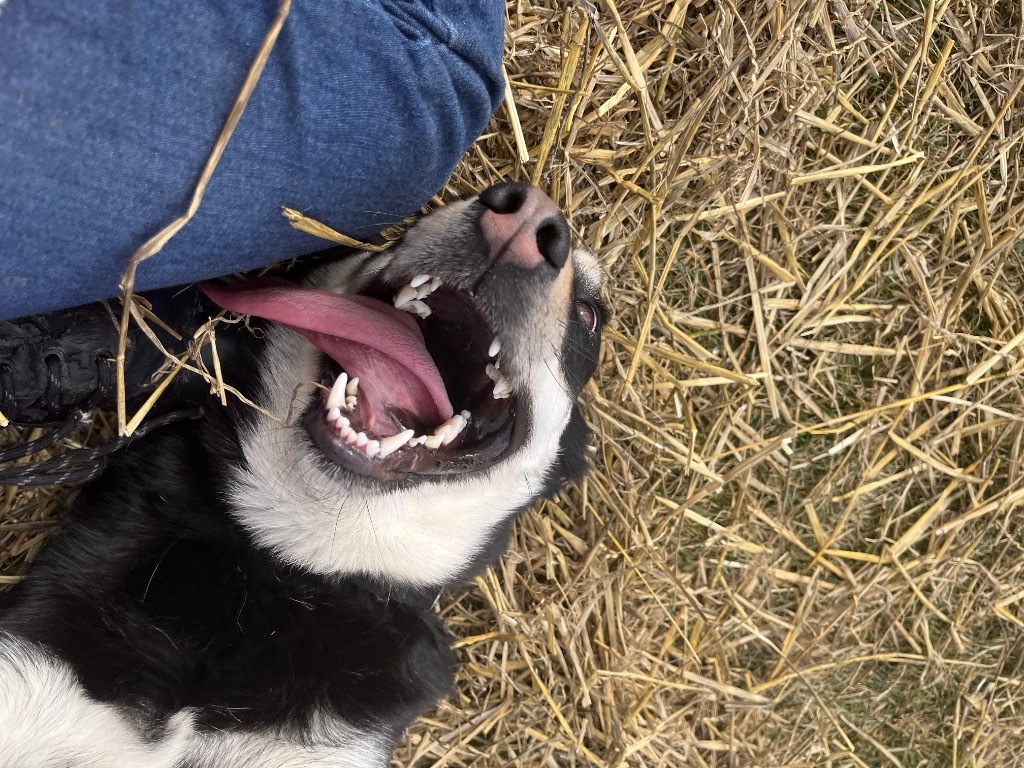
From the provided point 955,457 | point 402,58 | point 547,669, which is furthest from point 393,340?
point 955,457

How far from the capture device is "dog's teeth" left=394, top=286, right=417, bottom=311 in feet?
7.57

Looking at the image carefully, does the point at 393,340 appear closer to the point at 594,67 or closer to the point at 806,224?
the point at 594,67

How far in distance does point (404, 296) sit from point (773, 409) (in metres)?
1.87

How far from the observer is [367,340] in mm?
2141

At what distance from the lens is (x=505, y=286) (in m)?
2.08

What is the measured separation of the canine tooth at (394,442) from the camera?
6.78 ft

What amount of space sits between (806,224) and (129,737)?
305cm

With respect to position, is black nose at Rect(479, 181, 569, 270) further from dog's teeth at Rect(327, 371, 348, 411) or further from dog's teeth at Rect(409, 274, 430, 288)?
dog's teeth at Rect(327, 371, 348, 411)

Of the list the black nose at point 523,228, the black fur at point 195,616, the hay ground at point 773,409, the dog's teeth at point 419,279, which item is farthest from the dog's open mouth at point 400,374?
the hay ground at point 773,409

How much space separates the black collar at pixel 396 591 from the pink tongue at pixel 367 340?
1.76ft

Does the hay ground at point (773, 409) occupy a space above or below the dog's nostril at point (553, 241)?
below

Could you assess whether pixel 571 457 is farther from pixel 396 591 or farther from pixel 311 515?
pixel 311 515

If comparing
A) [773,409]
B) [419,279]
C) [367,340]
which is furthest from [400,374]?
[773,409]

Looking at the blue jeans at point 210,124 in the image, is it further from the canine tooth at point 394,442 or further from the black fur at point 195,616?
the black fur at point 195,616
